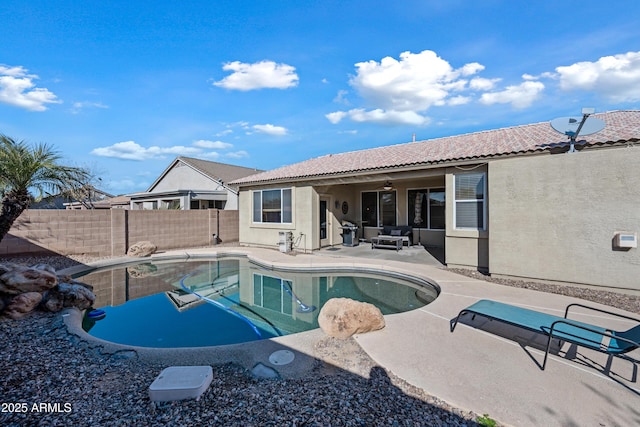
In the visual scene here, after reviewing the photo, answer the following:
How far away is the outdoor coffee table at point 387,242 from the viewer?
12.9 metres

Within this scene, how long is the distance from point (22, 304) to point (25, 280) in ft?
1.78

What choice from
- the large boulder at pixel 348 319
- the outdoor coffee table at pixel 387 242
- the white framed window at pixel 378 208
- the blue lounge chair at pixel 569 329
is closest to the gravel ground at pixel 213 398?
the large boulder at pixel 348 319

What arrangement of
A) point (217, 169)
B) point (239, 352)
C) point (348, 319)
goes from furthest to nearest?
point (217, 169), point (348, 319), point (239, 352)

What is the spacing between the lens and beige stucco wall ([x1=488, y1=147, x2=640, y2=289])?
6554 mm

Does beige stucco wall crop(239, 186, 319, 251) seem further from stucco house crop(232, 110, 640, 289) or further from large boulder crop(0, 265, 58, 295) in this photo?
large boulder crop(0, 265, 58, 295)

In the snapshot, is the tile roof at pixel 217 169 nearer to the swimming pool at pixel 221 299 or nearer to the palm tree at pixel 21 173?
the swimming pool at pixel 221 299

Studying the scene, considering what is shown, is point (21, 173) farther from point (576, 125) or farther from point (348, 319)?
point (576, 125)

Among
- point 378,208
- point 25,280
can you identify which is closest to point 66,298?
point 25,280

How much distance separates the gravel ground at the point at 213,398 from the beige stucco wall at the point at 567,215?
630 cm

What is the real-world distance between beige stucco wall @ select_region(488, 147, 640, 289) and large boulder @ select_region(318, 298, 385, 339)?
17.4 ft

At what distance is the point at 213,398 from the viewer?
300 centimetres

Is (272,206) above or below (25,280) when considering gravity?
above

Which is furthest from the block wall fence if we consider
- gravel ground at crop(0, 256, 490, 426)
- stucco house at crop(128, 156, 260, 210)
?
gravel ground at crop(0, 256, 490, 426)

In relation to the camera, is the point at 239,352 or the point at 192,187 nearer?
the point at 239,352
